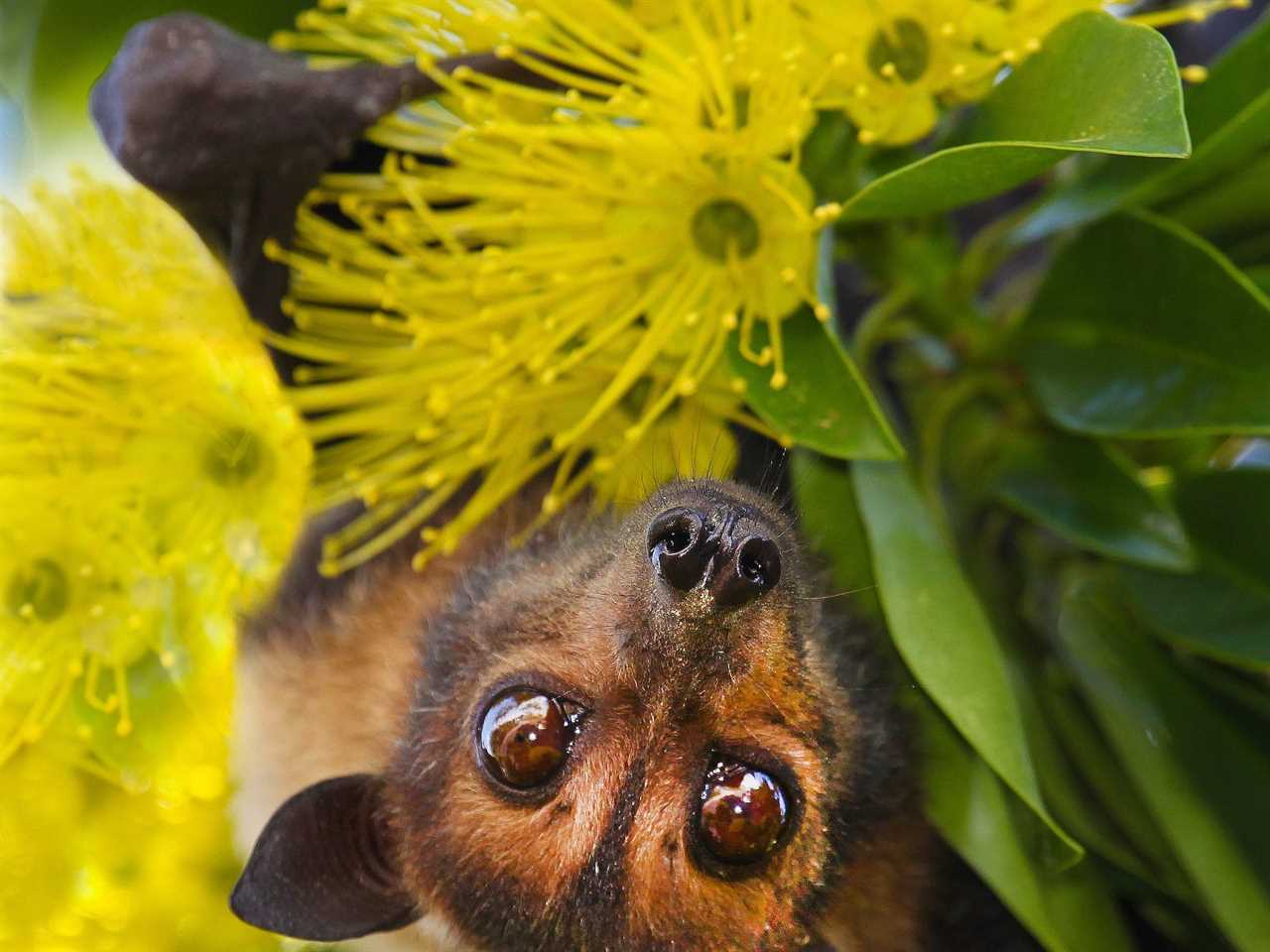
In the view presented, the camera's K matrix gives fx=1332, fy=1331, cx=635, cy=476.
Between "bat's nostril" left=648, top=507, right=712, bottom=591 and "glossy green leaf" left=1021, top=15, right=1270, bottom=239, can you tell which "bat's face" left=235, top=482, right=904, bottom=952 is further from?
"glossy green leaf" left=1021, top=15, right=1270, bottom=239

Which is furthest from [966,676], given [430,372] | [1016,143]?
[430,372]

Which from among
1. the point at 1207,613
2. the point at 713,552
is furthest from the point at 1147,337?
the point at 713,552

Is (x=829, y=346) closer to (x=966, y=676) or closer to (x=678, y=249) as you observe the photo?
(x=678, y=249)

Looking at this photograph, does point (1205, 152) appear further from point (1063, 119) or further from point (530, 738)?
point (530, 738)

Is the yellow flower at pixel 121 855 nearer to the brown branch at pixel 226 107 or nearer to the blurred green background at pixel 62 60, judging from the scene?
the brown branch at pixel 226 107

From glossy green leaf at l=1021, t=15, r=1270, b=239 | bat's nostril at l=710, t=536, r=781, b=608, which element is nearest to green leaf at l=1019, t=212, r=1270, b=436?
glossy green leaf at l=1021, t=15, r=1270, b=239

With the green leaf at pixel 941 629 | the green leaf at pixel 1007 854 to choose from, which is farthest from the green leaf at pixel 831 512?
the green leaf at pixel 1007 854
